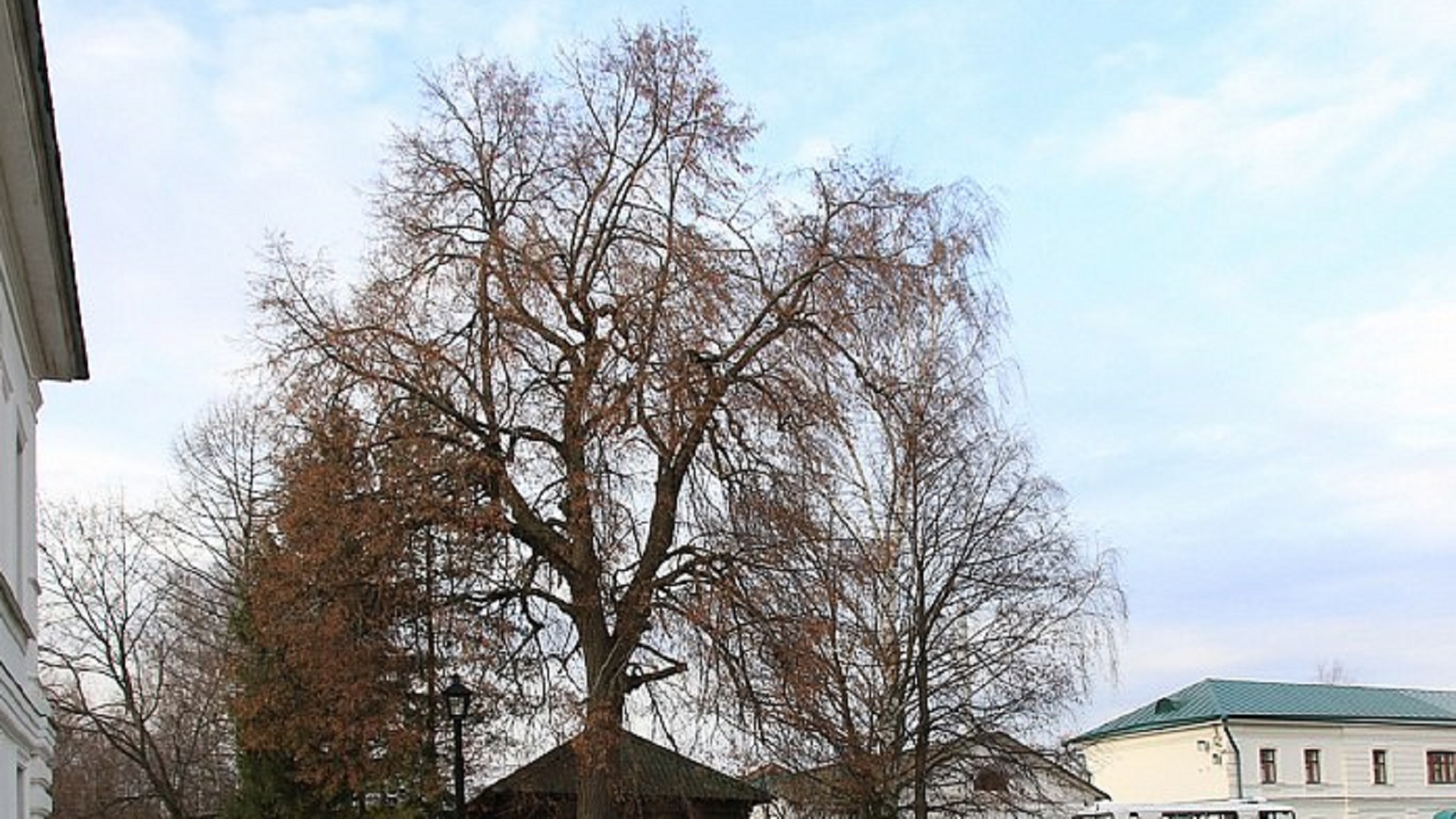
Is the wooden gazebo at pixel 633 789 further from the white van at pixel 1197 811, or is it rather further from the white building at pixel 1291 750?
the white building at pixel 1291 750

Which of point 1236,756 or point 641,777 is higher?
point 1236,756

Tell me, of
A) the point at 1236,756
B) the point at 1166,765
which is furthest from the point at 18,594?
the point at 1166,765

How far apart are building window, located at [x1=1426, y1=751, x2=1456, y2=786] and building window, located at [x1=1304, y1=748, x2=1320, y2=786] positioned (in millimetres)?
4477

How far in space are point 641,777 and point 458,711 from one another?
441 cm

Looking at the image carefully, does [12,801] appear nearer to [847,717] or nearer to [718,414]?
[718,414]

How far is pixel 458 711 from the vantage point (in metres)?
20.6

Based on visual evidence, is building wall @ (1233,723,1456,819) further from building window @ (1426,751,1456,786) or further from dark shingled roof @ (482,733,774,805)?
dark shingled roof @ (482,733,774,805)

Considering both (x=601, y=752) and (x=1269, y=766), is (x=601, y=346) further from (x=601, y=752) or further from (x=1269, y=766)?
(x=1269, y=766)

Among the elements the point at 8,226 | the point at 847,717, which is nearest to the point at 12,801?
the point at 8,226

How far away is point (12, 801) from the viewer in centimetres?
1230

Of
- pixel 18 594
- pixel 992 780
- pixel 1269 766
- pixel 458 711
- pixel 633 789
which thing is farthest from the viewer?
pixel 1269 766

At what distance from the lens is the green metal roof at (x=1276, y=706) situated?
5294 centimetres

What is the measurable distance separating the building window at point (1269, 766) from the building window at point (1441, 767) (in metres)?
6.46

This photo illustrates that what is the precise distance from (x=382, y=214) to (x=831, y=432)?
640 cm
